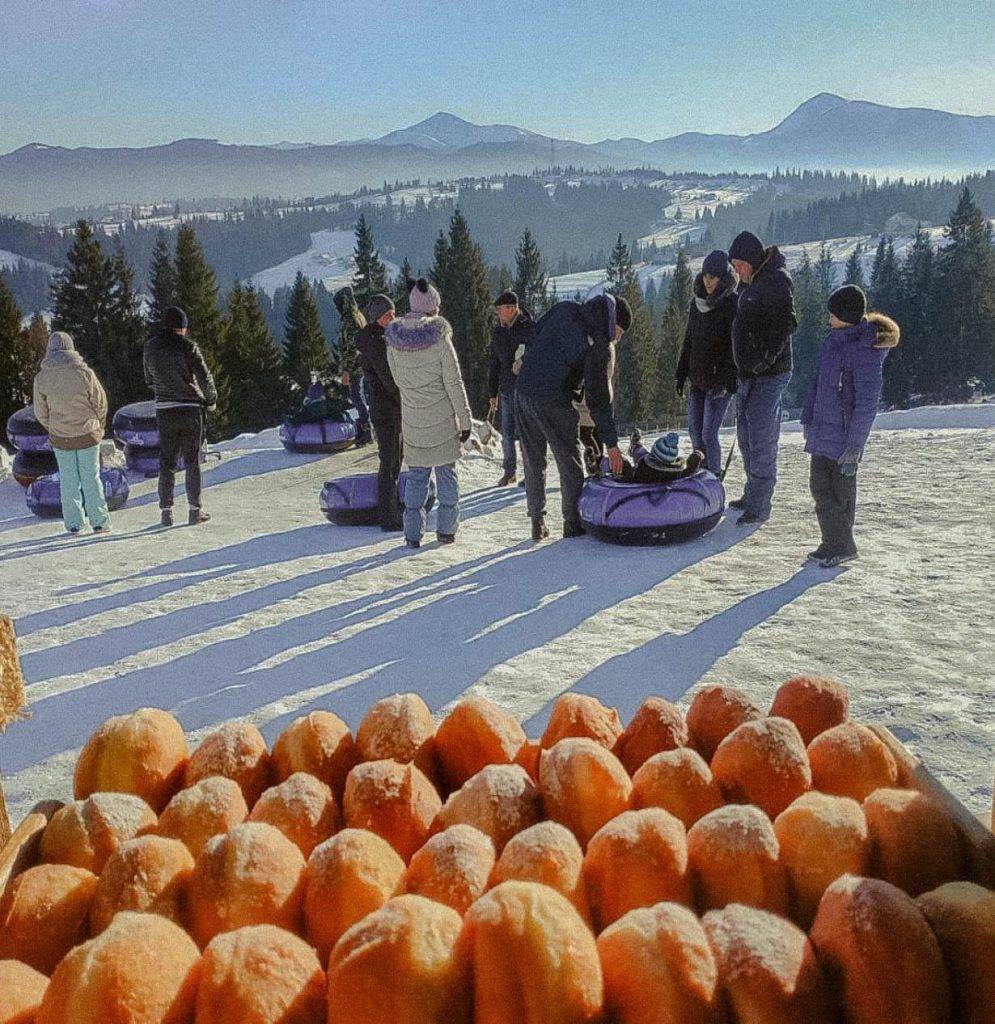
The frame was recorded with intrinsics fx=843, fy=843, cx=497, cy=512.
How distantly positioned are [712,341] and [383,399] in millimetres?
2886

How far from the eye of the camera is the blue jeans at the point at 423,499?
265 inches

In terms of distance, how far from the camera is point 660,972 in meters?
1.09

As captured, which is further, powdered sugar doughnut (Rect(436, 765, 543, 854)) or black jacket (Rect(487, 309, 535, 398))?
black jacket (Rect(487, 309, 535, 398))

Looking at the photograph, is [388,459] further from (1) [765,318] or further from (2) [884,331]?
(2) [884,331]

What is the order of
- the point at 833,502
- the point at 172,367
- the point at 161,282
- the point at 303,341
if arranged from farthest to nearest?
the point at 161,282 → the point at 303,341 → the point at 172,367 → the point at 833,502

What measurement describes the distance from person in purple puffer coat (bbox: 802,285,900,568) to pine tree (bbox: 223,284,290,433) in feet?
157

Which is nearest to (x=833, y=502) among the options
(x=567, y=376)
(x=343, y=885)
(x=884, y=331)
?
(x=884, y=331)

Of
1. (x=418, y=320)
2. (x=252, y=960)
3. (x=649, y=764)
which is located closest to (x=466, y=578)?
(x=418, y=320)

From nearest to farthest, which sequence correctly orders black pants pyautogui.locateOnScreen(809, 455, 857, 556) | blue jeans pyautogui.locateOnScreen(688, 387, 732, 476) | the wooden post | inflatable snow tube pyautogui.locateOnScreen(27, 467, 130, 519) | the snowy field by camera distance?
the wooden post → the snowy field → black pants pyautogui.locateOnScreen(809, 455, 857, 556) → blue jeans pyautogui.locateOnScreen(688, 387, 732, 476) → inflatable snow tube pyautogui.locateOnScreen(27, 467, 130, 519)

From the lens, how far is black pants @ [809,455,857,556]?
18.4ft

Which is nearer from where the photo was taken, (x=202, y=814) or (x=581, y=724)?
(x=202, y=814)

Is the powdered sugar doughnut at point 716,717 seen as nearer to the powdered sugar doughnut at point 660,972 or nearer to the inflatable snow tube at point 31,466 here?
the powdered sugar doughnut at point 660,972

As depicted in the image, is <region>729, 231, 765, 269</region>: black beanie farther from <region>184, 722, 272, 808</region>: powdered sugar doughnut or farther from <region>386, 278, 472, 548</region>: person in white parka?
<region>184, 722, 272, 808</region>: powdered sugar doughnut

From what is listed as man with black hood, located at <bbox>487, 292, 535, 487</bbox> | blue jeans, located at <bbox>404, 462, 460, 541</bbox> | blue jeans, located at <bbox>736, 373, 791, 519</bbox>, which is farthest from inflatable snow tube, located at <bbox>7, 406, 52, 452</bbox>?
blue jeans, located at <bbox>736, 373, 791, 519</bbox>
